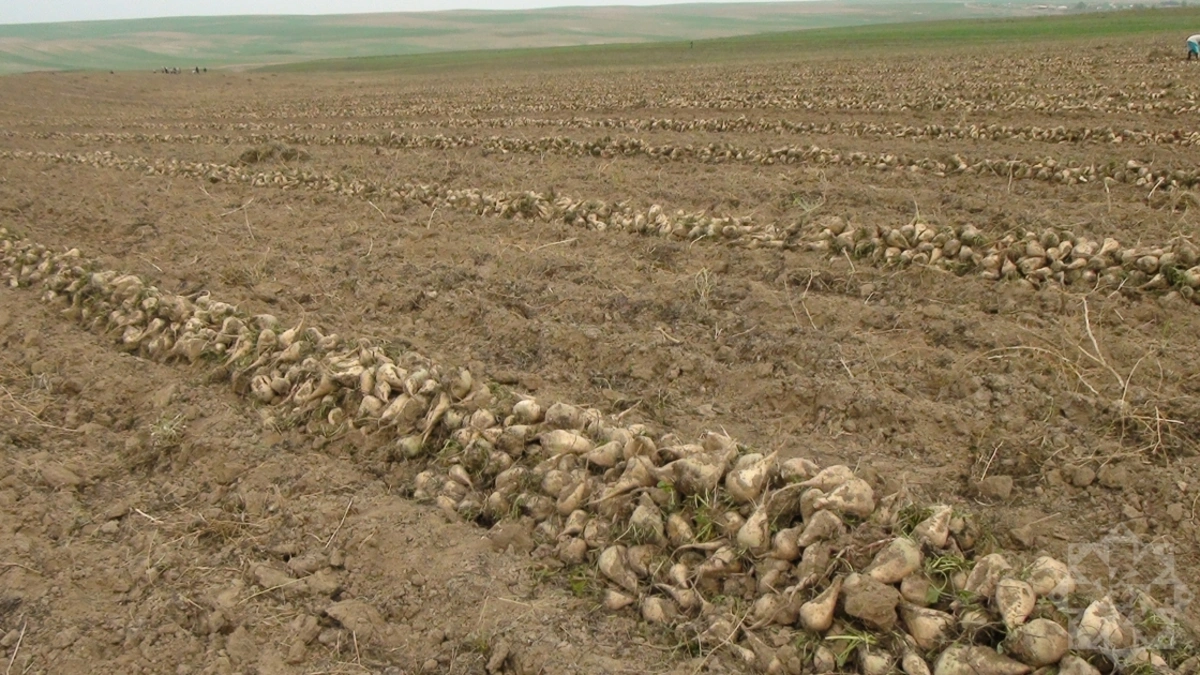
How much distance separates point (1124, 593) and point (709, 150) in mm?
8240

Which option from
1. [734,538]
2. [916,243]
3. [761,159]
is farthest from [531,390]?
[761,159]

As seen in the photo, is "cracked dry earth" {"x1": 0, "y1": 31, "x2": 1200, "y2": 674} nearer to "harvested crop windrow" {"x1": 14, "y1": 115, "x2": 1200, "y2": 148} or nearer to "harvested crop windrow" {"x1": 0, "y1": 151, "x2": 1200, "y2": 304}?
"harvested crop windrow" {"x1": 0, "y1": 151, "x2": 1200, "y2": 304}

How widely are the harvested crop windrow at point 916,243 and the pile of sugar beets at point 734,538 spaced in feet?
9.70

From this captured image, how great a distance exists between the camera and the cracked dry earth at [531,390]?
119 inches

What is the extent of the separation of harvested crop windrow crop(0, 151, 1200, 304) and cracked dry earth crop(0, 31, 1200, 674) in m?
0.11

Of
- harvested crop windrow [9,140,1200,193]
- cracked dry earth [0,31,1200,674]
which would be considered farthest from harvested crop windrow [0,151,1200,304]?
harvested crop windrow [9,140,1200,193]

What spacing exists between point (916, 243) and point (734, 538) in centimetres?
379

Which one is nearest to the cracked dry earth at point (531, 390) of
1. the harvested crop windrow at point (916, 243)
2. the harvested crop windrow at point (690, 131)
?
the harvested crop windrow at point (916, 243)

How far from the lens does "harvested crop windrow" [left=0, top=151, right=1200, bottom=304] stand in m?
5.18

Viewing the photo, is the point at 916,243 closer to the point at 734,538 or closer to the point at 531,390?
the point at 531,390

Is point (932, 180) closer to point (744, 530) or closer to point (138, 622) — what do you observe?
point (744, 530)

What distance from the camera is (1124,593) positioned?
2.76 meters

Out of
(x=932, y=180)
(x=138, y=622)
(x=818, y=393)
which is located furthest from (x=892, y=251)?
(x=138, y=622)

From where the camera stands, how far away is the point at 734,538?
3.02 metres
